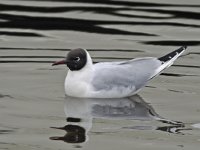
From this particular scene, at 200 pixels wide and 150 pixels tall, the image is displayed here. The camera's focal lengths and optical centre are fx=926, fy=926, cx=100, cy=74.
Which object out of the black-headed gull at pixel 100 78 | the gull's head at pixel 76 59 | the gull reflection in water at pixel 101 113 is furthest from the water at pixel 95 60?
the gull's head at pixel 76 59

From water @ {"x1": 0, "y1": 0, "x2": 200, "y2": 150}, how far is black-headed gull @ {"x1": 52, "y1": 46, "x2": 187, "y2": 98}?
0.41 ft

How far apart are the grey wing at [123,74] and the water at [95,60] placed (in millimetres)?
199

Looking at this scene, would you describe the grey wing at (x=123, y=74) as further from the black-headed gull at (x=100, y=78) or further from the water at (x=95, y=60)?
the water at (x=95, y=60)

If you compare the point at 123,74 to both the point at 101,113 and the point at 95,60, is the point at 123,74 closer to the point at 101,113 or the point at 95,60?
the point at 101,113

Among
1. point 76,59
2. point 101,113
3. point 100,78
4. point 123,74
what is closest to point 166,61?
point 123,74

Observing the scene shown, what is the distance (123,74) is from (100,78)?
0.34 metres

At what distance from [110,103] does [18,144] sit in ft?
6.87

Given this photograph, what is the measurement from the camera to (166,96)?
11.8 meters

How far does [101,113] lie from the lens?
36.8 feet

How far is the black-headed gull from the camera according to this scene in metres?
11.8

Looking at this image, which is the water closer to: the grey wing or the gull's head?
the grey wing

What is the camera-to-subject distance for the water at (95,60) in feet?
33.7

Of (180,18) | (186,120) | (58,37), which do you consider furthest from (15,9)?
(186,120)

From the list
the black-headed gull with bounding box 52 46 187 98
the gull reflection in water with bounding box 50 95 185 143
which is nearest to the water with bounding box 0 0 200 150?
the gull reflection in water with bounding box 50 95 185 143
